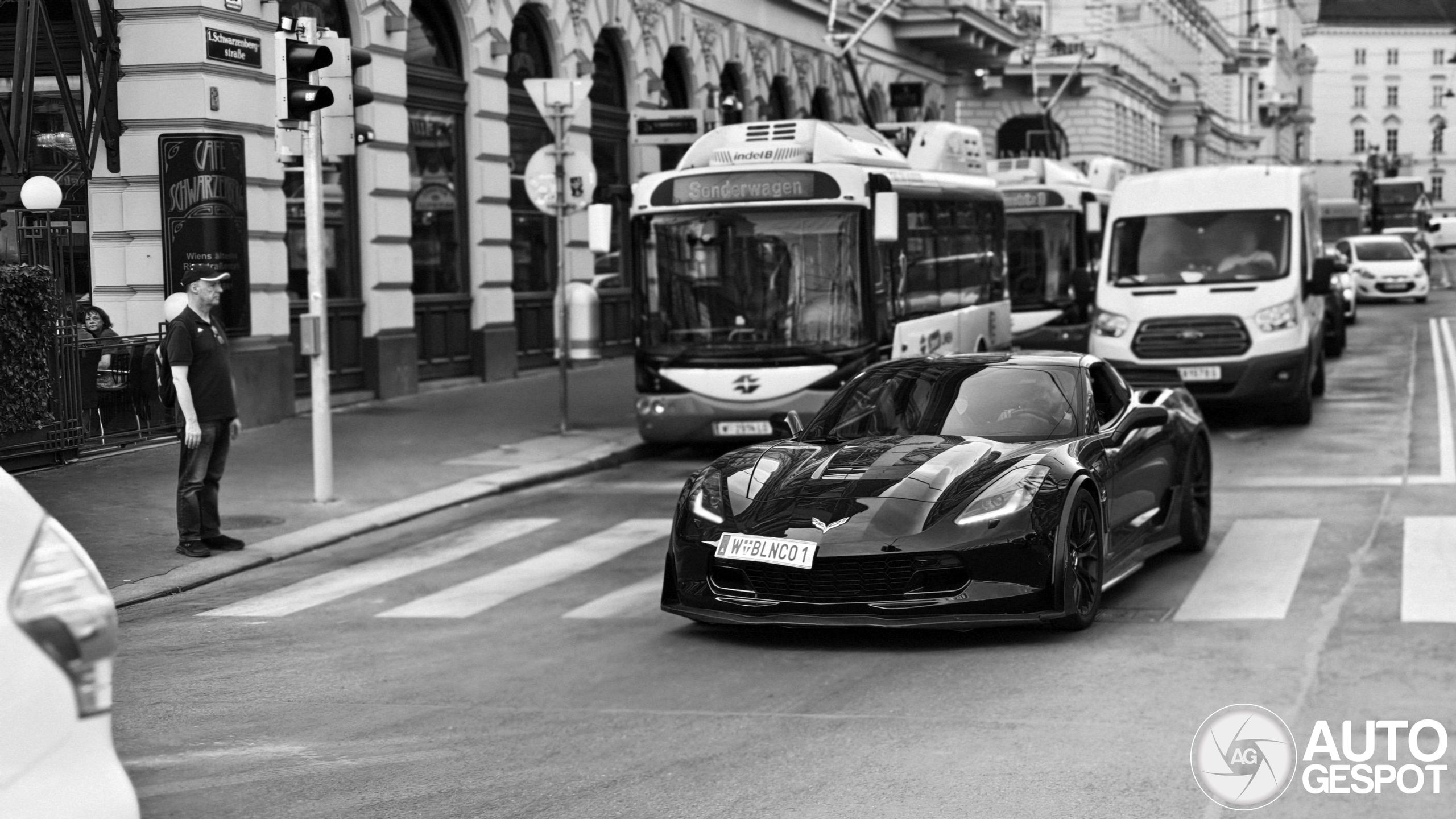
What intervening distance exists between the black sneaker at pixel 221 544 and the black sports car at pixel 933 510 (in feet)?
14.2

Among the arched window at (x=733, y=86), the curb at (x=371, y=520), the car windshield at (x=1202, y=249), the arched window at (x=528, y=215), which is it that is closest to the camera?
the curb at (x=371, y=520)

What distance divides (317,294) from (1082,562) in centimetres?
759

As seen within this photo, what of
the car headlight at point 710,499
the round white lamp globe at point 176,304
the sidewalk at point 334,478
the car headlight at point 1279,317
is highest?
the round white lamp globe at point 176,304

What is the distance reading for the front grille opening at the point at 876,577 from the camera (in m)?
8.13

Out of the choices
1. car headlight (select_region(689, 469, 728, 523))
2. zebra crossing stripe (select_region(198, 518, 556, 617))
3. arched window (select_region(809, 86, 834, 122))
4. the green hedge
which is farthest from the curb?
arched window (select_region(809, 86, 834, 122))

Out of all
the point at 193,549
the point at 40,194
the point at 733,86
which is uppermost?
the point at 733,86

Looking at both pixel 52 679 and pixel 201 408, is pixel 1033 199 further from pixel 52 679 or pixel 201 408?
pixel 52 679

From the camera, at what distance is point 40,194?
52.6 feet

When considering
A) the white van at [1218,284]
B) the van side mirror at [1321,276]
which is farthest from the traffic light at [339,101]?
the van side mirror at [1321,276]

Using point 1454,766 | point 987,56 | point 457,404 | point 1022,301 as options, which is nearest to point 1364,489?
point 1454,766

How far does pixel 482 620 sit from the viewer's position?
9461 mm

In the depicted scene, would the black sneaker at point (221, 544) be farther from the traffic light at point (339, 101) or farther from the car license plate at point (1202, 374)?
the car license plate at point (1202, 374)

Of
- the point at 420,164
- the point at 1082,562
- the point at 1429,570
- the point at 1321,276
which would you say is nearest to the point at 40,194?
the point at 420,164

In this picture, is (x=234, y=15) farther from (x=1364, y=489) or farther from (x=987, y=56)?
(x=987, y=56)
